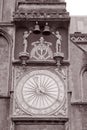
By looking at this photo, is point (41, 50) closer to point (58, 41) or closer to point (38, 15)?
point (58, 41)

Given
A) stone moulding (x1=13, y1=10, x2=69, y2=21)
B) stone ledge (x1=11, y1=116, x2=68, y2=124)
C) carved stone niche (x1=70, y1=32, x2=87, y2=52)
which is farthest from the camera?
carved stone niche (x1=70, y1=32, x2=87, y2=52)

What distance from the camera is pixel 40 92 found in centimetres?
1451

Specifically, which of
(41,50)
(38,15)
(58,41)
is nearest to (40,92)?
(41,50)

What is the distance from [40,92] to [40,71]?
0.84 meters

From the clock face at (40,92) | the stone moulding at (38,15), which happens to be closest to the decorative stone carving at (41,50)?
the clock face at (40,92)

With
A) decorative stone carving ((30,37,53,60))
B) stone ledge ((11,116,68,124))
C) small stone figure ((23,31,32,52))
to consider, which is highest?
small stone figure ((23,31,32,52))

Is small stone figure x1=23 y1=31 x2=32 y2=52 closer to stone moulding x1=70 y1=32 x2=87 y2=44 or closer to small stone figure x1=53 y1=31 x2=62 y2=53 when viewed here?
small stone figure x1=53 y1=31 x2=62 y2=53

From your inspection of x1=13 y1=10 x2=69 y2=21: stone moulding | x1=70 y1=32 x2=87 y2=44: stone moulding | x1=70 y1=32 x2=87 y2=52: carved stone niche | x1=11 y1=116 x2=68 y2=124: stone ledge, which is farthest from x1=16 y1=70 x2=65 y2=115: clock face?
x1=70 y1=32 x2=87 y2=44: stone moulding

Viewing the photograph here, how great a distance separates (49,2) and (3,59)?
3.00 metres

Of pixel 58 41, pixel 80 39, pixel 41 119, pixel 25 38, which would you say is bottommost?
pixel 41 119

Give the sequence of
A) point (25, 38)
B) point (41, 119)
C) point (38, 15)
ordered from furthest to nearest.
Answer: point (38, 15), point (25, 38), point (41, 119)

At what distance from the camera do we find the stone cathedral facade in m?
14.0

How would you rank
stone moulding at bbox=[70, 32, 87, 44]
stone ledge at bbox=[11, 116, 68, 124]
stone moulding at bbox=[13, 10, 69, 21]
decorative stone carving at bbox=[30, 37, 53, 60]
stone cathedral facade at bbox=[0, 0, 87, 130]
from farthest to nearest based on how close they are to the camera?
stone moulding at bbox=[70, 32, 87, 44] < stone moulding at bbox=[13, 10, 69, 21] < decorative stone carving at bbox=[30, 37, 53, 60] < stone cathedral facade at bbox=[0, 0, 87, 130] < stone ledge at bbox=[11, 116, 68, 124]

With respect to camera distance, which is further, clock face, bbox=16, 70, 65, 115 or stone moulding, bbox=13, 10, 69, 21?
stone moulding, bbox=13, 10, 69, 21
